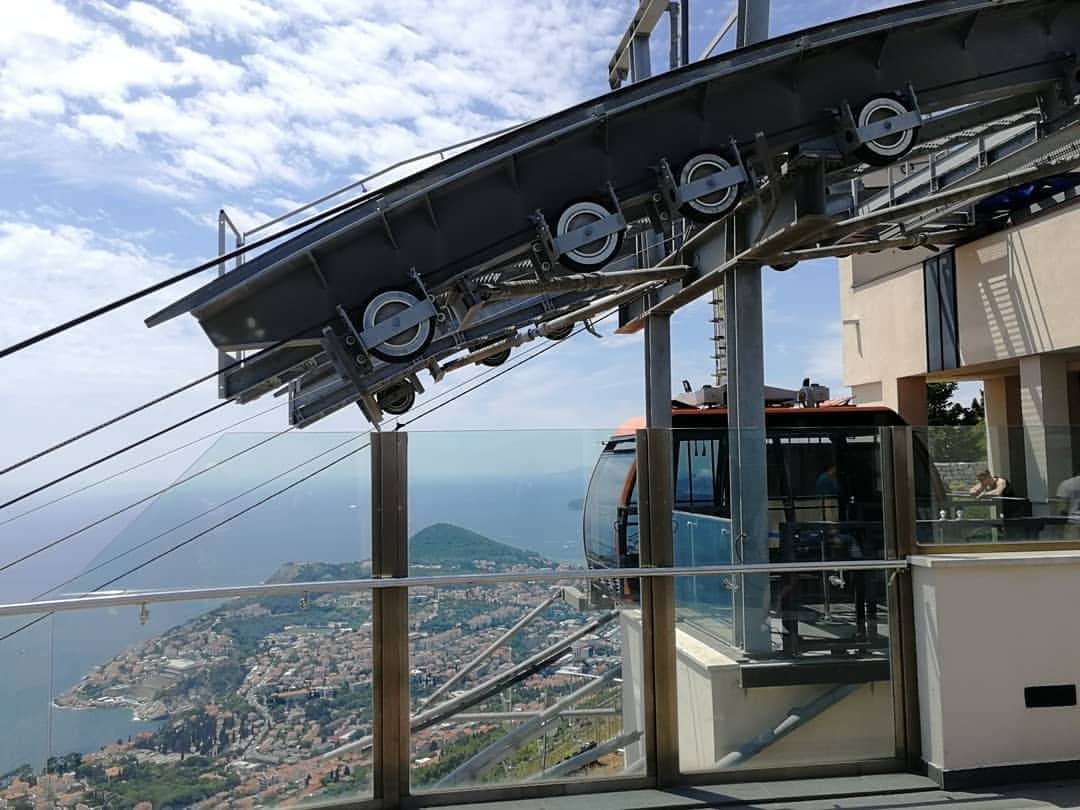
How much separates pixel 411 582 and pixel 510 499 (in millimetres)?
771

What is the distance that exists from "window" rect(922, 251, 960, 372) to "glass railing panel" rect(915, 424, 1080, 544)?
1148 cm

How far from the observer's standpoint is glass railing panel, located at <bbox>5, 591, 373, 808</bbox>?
16.4ft

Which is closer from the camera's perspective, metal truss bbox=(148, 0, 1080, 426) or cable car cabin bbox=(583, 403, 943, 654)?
cable car cabin bbox=(583, 403, 943, 654)

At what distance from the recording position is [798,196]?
25.6ft

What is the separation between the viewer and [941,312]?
59.2 ft

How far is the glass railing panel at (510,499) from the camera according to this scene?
18.7 feet

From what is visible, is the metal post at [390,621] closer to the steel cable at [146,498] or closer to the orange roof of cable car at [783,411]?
the steel cable at [146,498]

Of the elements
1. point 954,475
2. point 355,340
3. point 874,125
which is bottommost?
point 954,475

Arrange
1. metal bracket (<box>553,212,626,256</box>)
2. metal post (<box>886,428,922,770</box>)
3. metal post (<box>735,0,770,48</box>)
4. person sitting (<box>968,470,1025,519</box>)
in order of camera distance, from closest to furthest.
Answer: metal post (<box>886,428,922,770</box>)
person sitting (<box>968,470,1025,519</box>)
metal bracket (<box>553,212,626,256</box>)
metal post (<box>735,0,770,48</box>)

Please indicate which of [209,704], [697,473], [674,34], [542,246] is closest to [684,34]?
[674,34]

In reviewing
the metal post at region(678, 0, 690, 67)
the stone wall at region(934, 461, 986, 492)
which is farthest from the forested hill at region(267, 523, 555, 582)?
the metal post at region(678, 0, 690, 67)

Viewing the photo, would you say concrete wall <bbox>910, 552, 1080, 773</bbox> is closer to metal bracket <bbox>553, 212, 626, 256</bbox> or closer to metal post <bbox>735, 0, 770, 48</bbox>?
metal bracket <bbox>553, 212, 626, 256</bbox>

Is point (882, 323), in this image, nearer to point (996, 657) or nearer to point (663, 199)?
point (663, 199)

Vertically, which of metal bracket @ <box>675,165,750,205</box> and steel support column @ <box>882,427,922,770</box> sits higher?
metal bracket @ <box>675,165,750,205</box>
